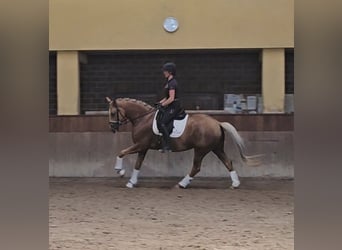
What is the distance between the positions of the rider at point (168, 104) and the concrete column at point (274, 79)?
2404mm

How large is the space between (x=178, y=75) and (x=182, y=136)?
87.8 inches

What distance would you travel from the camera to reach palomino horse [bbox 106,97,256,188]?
10.5 meters

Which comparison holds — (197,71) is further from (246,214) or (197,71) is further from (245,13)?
(246,214)

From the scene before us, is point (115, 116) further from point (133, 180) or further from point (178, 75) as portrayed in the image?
point (178, 75)

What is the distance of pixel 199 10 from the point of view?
11992mm

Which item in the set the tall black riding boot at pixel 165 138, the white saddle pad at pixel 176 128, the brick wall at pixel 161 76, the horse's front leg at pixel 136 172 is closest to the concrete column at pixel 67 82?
the brick wall at pixel 161 76

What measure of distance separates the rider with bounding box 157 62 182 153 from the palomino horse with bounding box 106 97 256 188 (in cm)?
21

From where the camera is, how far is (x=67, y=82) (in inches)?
489

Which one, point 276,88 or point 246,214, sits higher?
point 276,88

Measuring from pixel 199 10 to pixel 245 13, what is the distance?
2.83 feet
